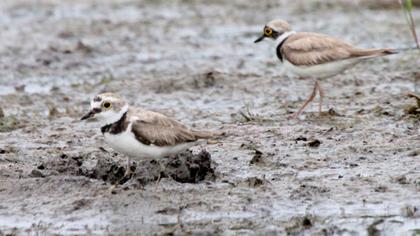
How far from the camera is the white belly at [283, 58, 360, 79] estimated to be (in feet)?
36.4

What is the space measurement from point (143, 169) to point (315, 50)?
10.2ft

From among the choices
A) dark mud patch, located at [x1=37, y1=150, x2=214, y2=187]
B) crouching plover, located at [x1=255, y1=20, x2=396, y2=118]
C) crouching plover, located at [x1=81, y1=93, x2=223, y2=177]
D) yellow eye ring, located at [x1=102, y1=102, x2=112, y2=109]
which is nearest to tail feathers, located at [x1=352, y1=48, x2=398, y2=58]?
crouching plover, located at [x1=255, y1=20, x2=396, y2=118]

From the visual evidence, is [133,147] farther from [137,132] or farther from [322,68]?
[322,68]

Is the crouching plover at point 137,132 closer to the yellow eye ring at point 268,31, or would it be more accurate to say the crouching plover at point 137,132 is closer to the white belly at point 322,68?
the white belly at point 322,68

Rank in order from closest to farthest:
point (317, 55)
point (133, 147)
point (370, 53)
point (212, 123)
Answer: point (133, 147), point (370, 53), point (317, 55), point (212, 123)

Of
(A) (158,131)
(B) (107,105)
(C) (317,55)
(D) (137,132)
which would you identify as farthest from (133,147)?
(C) (317,55)

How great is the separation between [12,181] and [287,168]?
8.01ft

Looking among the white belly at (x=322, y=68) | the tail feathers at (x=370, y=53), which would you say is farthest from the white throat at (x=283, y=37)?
the tail feathers at (x=370, y=53)

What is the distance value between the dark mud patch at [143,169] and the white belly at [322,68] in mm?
2735

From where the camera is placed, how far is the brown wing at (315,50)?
435 inches

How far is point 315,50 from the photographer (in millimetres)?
11172

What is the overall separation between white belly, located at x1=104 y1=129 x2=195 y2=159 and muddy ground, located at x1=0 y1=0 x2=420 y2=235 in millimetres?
298

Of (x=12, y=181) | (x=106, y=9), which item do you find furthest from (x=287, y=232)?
(x=106, y=9)

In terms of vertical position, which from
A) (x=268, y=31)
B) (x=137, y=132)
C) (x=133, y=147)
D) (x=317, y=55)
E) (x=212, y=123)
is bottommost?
(x=212, y=123)
